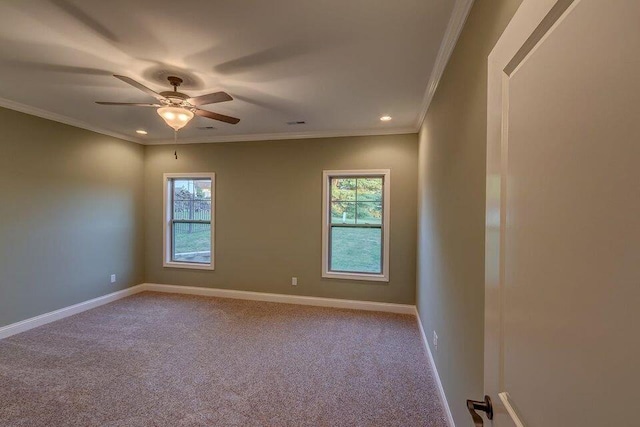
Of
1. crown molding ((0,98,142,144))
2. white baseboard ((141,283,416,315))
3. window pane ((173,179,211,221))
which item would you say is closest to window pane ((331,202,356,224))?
white baseboard ((141,283,416,315))

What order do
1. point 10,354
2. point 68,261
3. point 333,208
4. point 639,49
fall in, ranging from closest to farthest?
point 639,49 < point 10,354 < point 68,261 < point 333,208

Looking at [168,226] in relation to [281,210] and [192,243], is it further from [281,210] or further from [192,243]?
[281,210]

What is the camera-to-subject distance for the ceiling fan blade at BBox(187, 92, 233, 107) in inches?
86.3

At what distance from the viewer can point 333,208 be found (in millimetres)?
4359

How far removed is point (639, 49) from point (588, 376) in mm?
509

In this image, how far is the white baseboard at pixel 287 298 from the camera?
13.3 ft

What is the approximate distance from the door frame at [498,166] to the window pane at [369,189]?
327 cm

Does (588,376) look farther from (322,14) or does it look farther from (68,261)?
(68,261)

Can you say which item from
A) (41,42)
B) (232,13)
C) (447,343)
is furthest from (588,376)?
(41,42)

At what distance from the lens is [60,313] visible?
12.1 feet

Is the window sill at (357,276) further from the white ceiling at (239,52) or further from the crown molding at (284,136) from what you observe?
the white ceiling at (239,52)

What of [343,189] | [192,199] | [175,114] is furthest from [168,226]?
[343,189]

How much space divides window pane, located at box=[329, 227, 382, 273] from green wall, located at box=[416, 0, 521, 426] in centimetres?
176

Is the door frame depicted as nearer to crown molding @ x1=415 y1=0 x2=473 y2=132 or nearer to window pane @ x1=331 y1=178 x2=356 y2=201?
crown molding @ x1=415 y1=0 x2=473 y2=132
